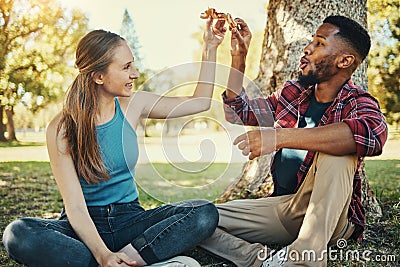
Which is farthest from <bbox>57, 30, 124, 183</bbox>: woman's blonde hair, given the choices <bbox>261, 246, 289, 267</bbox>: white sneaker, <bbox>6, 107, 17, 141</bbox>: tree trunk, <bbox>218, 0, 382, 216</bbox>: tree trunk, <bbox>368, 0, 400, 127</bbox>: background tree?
<bbox>6, 107, 17, 141</bbox>: tree trunk

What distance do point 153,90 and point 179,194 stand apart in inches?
27.0

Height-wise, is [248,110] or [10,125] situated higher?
[248,110]

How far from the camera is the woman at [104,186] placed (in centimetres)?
195

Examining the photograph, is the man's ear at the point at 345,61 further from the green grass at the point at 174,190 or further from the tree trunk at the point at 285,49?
the tree trunk at the point at 285,49

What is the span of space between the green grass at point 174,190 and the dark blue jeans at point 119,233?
15cm

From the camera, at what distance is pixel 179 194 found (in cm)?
268

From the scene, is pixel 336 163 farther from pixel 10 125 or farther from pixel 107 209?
pixel 10 125

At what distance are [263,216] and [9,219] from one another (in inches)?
82.1

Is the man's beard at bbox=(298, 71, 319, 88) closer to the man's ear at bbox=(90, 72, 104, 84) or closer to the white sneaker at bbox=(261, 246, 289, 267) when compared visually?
the white sneaker at bbox=(261, 246, 289, 267)

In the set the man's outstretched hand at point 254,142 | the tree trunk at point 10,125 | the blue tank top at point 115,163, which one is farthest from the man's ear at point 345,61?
the tree trunk at point 10,125

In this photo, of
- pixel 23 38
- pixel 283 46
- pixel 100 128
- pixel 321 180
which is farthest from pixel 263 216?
pixel 23 38

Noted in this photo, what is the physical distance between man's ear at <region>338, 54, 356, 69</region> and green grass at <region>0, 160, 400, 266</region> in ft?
2.29

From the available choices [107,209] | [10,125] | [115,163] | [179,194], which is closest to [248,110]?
[179,194]

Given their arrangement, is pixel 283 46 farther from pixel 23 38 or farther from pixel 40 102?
pixel 40 102
